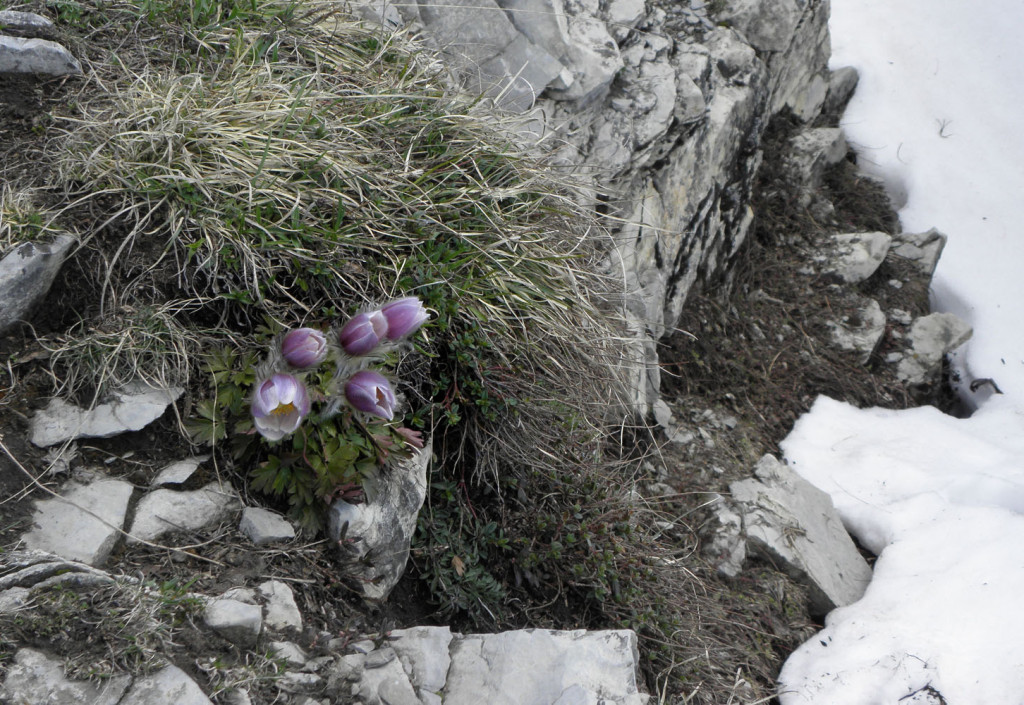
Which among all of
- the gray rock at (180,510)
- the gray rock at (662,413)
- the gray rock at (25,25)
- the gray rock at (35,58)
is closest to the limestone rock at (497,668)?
the gray rock at (180,510)

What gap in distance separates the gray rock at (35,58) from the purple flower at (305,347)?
1437mm

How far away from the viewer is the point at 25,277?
223 centimetres

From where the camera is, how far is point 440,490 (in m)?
2.82

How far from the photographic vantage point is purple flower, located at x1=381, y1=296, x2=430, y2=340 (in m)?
2.19

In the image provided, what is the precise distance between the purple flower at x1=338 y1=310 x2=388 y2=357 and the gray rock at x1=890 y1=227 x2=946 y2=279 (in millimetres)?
5182

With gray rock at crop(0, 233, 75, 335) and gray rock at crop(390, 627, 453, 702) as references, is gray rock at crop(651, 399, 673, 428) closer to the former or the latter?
gray rock at crop(390, 627, 453, 702)

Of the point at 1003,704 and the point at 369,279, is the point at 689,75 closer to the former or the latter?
the point at 369,279

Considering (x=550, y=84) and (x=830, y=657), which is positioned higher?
(x=550, y=84)

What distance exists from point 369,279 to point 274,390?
65 centimetres

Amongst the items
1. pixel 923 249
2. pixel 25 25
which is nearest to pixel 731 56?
pixel 923 249

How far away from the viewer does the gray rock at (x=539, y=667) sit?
2.29 meters

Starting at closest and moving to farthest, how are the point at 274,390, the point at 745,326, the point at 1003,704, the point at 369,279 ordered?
the point at 274,390 < the point at 369,279 < the point at 1003,704 < the point at 745,326

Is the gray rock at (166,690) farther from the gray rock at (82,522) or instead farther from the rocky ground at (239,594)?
the gray rock at (82,522)

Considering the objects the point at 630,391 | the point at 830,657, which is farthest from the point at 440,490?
the point at 830,657
